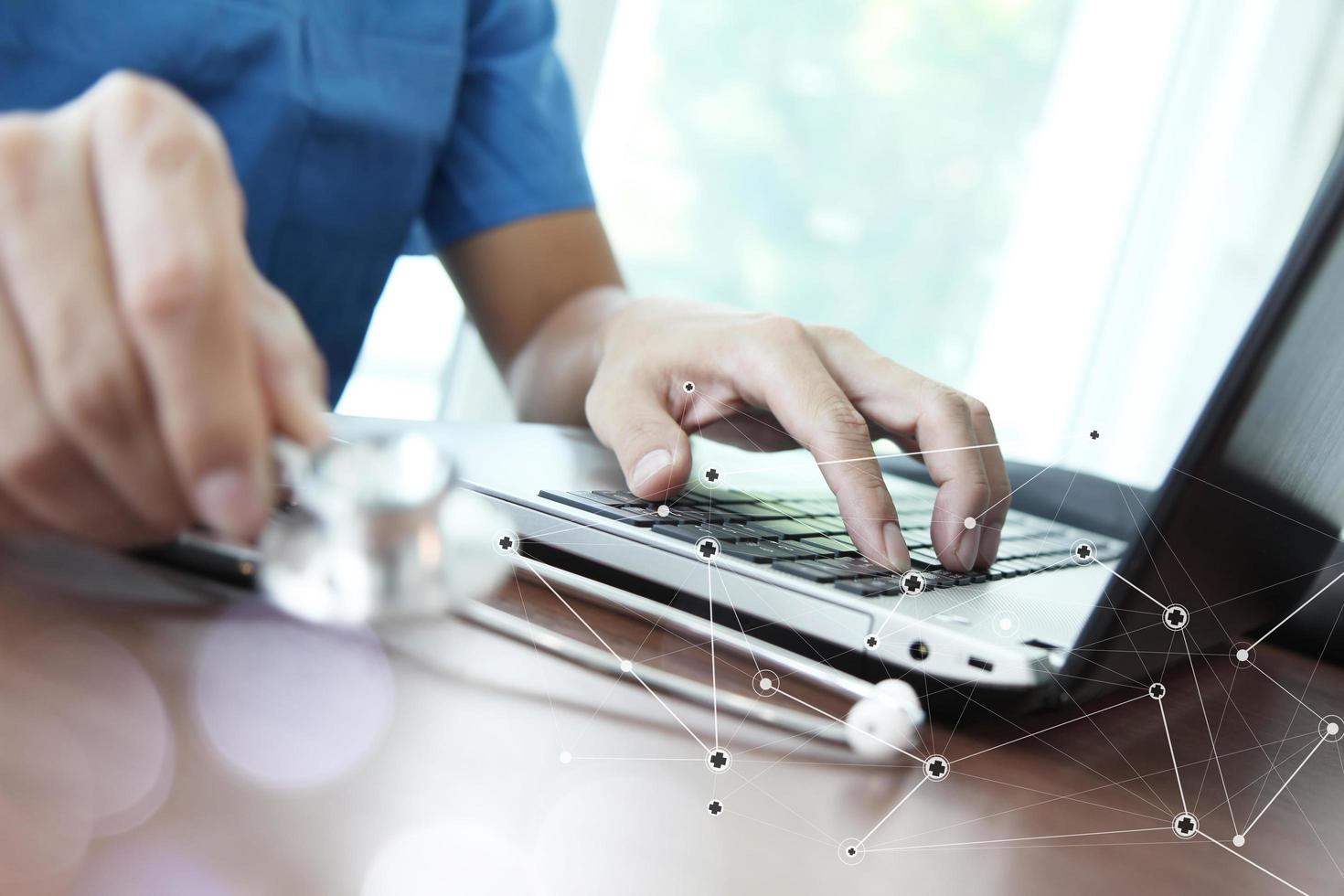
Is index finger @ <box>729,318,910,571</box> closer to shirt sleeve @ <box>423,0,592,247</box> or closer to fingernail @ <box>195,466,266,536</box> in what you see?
fingernail @ <box>195,466,266,536</box>

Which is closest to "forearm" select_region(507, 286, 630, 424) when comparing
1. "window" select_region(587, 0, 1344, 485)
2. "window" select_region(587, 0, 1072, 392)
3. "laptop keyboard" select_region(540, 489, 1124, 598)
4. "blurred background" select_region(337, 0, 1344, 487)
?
"laptop keyboard" select_region(540, 489, 1124, 598)

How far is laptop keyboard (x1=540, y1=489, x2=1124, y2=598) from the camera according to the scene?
268mm

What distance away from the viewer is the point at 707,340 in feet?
1.30

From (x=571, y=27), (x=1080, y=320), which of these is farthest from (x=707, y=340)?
(x=1080, y=320)

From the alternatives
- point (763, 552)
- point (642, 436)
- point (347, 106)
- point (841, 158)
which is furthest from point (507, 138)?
point (841, 158)

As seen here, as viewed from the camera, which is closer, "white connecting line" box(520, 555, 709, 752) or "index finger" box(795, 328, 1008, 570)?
"white connecting line" box(520, 555, 709, 752)

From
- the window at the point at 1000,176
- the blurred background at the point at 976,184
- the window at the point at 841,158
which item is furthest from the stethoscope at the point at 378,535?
the window at the point at 841,158

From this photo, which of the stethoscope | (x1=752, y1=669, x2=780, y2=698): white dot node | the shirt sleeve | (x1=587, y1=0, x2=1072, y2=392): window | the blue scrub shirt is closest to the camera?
the stethoscope

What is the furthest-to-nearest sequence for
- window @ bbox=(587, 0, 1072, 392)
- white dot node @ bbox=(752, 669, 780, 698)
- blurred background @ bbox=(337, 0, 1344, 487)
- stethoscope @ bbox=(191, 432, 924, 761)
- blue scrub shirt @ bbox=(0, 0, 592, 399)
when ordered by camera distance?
window @ bbox=(587, 0, 1072, 392) < blurred background @ bbox=(337, 0, 1344, 487) < blue scrub shirt @ bbox=(0, 0, 592, 399) < white dot node @ bbox=(752, 669, 780, 698) < stethoscope @ bbox=(191, 432, 924, 761)

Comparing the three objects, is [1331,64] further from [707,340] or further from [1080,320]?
[707,340]

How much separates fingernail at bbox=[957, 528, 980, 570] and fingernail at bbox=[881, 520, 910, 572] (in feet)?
0.10

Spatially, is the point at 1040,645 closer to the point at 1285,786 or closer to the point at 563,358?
the point at 1285,786

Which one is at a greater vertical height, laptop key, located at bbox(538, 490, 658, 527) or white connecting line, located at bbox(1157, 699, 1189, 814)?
laptop key, located at bbox(538, 490, 658, 527)

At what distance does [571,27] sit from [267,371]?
1.13m
